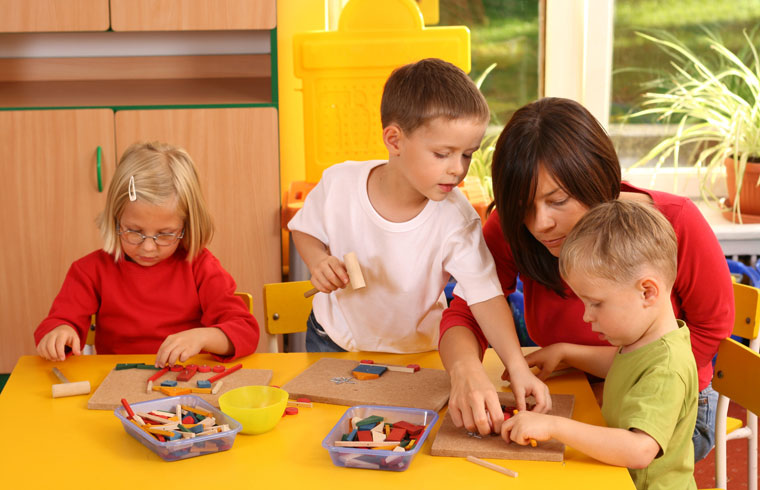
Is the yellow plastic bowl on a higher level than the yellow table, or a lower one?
higher

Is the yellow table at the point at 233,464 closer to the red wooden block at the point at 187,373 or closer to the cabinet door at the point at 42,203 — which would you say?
the red wooden block at the point at 187,373

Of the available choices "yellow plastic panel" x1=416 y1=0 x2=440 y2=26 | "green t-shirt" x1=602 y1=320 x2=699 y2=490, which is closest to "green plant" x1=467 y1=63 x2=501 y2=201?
"yellow plastic panel" x1=416 y1=0 x2=440 y2=26

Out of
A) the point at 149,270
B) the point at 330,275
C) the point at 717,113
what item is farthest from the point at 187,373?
the point at 717,113

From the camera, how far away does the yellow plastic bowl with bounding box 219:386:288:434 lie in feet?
3.83

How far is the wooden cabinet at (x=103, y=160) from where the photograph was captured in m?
2.60

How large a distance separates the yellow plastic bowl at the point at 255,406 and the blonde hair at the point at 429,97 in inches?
21.6

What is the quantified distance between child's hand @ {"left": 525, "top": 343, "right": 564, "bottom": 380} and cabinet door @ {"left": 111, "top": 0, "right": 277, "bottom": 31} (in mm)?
1637

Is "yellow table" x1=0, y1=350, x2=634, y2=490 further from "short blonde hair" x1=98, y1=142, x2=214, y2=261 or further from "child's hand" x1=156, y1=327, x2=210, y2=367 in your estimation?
"short blonde hair" x1=98, y1=142, x2=214, y2=261

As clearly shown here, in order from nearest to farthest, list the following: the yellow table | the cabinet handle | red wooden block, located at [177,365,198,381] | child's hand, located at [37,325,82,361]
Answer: the yellow table < red wooden block, located at [177,365,198,381] < child's hand, located at [37,325,82,361] < the cabinet handle

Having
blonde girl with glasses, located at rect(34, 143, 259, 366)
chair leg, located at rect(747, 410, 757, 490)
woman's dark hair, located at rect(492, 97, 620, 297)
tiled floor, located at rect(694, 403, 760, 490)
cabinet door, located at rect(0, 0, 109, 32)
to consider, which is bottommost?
tiled floor, located at rect(694, 403, 760, 490)

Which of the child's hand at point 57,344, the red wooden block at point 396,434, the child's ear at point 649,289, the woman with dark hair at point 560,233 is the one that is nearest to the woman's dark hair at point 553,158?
the woman with dark hair at point 560,233

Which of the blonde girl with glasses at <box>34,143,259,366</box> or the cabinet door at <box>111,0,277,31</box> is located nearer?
the blonde girl with glasses at <box>34,143,259,366</box>

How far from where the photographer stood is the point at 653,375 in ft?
3.75

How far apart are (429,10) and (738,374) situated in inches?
77.3
